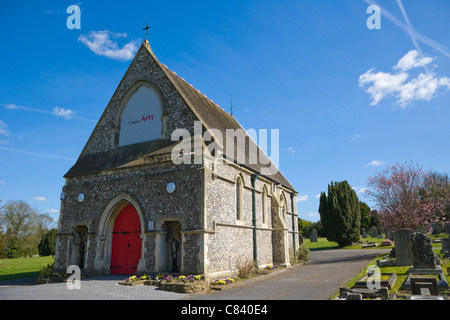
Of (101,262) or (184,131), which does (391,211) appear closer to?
(184,131)

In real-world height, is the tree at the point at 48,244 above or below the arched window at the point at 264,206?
below

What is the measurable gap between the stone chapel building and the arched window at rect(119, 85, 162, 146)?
5 cm

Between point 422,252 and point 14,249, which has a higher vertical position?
point 422,252

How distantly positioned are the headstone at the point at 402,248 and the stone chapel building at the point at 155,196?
5.83m

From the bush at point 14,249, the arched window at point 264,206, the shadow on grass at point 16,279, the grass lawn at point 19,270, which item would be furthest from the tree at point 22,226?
the arched window at point 264,206

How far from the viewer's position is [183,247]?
11758 mm

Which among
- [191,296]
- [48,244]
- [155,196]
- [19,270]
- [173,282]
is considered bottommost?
[19,270]

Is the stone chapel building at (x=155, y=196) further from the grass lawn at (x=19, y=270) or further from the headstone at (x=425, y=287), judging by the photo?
the headstone at (x=425, y=287)

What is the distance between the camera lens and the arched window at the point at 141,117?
1464 centimetres

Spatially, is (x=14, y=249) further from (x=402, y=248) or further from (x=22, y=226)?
(x=402, y=248)

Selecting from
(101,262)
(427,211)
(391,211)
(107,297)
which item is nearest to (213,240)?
(107,297)

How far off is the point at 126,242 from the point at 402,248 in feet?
45.5

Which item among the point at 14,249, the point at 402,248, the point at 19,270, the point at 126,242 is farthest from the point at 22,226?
the point at 402,248

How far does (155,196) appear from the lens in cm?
1293
